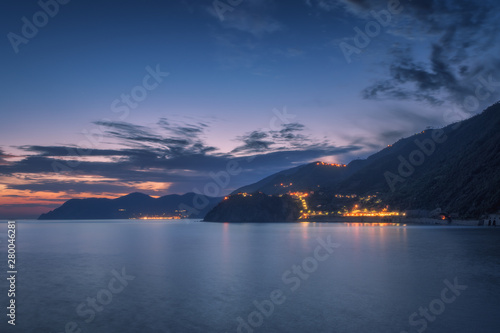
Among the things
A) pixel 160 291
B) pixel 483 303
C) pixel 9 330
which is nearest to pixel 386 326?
pixel 483 303

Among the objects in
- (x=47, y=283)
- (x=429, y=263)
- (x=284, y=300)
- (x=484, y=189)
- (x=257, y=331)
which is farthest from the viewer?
(x=484, y=189)

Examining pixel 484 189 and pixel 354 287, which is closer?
pixel 354 287

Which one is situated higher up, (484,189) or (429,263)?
(484,189)

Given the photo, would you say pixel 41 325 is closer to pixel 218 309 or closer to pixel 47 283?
pixel 218 309

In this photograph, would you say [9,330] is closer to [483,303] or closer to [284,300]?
[284,300]


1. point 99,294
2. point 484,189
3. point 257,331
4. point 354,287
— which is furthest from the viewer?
point 484,189

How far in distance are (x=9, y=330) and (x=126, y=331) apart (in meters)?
5.27

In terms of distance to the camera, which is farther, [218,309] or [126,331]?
[218,309]

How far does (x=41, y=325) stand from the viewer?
16234mm

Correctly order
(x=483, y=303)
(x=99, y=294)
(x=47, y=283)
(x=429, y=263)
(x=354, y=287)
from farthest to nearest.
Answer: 1. (x=429, y=263)
2. (x=47, y=283)
3. (x=354, y=287)
4. (x=99, y=294)
5. (x=483, y=303)

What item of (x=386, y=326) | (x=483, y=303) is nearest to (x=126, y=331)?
(x=386, y=326)

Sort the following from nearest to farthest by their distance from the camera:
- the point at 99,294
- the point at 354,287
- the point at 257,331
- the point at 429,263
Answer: the point at 257,331, the point at 99,294, the point at 354,287, the point at 429,263

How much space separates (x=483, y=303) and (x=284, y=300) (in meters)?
11.0

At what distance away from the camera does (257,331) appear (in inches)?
604
